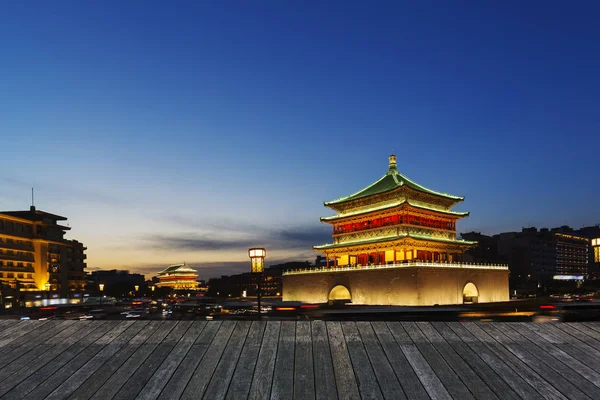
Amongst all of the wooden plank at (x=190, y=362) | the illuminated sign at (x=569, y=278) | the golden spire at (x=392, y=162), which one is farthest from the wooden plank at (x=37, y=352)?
the illuminated sign at (x=569, y=278)

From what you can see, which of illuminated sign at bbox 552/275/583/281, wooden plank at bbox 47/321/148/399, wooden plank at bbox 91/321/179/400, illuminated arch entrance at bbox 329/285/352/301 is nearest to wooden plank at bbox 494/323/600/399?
wooden plank at bbox 91/321/179/400

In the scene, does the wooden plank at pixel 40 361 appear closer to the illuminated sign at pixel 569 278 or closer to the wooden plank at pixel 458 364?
the wooden plank at pixel 458 364

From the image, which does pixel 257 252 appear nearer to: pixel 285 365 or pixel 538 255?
pixel 285 365

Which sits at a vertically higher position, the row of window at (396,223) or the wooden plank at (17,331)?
the row of window at (396,223)

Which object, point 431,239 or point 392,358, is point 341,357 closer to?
point 392,358

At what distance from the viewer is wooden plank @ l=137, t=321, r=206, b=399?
6887 millimetres

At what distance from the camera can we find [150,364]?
768 cm

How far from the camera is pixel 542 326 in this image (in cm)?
920

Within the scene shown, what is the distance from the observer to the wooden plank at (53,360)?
715 centimetres

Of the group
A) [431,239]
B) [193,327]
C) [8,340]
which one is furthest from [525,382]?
[431,239]

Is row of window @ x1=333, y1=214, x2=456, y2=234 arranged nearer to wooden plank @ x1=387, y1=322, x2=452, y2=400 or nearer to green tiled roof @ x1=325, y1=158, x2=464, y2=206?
green tiled roof @ x1=325, y1=158, x2=464, y2=206

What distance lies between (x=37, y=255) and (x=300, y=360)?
8455cm

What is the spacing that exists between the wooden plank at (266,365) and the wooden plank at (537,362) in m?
3.84

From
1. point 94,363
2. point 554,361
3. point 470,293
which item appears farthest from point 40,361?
point 470,293
